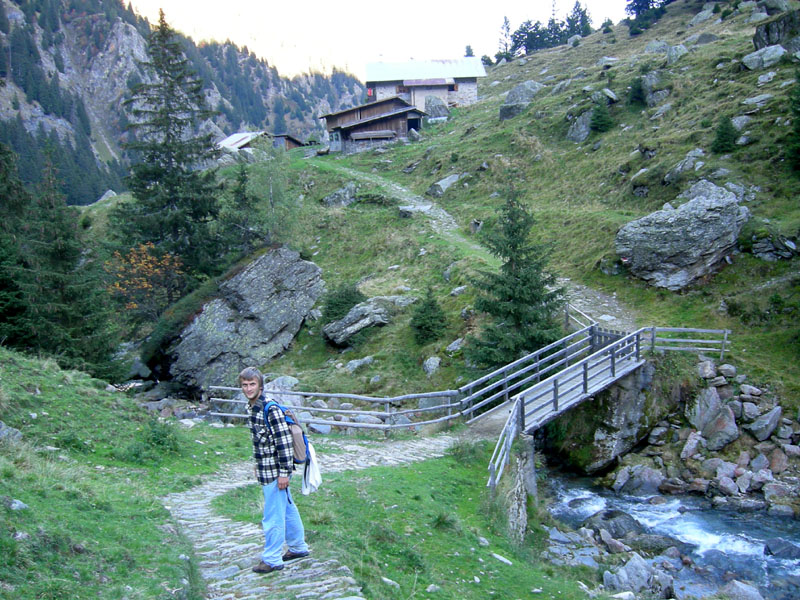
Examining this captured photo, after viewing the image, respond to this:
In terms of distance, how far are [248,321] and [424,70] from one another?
63239 mm

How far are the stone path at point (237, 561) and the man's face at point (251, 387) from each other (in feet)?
6.74

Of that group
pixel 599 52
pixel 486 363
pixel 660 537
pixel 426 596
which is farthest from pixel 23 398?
pixel 599 52

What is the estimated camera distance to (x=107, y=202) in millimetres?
62344

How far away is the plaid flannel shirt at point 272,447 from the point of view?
20.6 ft

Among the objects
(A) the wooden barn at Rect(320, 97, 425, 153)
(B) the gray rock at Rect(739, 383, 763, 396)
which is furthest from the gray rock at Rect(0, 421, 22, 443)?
(A) the wooden barn at Rect(320, 97, 425, 153)

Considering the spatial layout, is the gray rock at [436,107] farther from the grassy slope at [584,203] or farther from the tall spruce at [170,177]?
the tall spruce at [170,177]

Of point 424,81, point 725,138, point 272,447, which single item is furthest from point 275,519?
point 424,81

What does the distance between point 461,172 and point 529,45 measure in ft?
254

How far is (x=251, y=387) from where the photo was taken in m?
6.33

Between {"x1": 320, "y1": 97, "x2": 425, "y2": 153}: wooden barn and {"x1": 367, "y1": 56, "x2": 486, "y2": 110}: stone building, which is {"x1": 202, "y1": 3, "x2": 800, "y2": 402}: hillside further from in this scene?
{"x1": 367, "y1": 56, "x2": 486, "y2": 110}: stone building

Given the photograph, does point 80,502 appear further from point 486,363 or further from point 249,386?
point 486,363

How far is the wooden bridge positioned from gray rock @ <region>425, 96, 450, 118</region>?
56.3m

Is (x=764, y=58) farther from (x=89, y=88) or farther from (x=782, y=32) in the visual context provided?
(x=89, y=88)

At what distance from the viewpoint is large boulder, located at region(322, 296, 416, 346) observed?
27.3m
